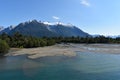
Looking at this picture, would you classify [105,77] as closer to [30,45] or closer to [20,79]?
[20,79]

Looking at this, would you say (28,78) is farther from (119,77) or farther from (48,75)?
(119,77)

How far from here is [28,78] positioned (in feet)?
109

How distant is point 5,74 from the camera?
36.7m

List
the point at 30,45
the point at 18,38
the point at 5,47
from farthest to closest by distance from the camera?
the point at 18,38
the point at 30,45
the point at 5,47

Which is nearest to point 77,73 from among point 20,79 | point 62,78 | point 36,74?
point 62,78

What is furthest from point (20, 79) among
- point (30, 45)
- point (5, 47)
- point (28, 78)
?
point (30, 45)

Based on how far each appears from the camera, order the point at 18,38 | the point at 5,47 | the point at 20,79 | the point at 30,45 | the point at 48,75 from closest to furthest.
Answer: the point at 20,79
the point at 48,75
the point at 5,47
the point at 30,45
the point at 18,38

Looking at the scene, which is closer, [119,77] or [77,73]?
[119,77]

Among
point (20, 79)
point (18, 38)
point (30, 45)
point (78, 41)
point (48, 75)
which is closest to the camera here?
point (20, 79)

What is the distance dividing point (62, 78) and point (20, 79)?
657 cm

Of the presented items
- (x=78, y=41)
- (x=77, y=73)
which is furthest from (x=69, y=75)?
(x=78, y=41)

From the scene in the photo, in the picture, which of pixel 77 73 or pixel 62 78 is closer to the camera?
pixel 62 78

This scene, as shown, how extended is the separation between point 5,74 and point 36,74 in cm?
549

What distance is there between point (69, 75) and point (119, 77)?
806cm
